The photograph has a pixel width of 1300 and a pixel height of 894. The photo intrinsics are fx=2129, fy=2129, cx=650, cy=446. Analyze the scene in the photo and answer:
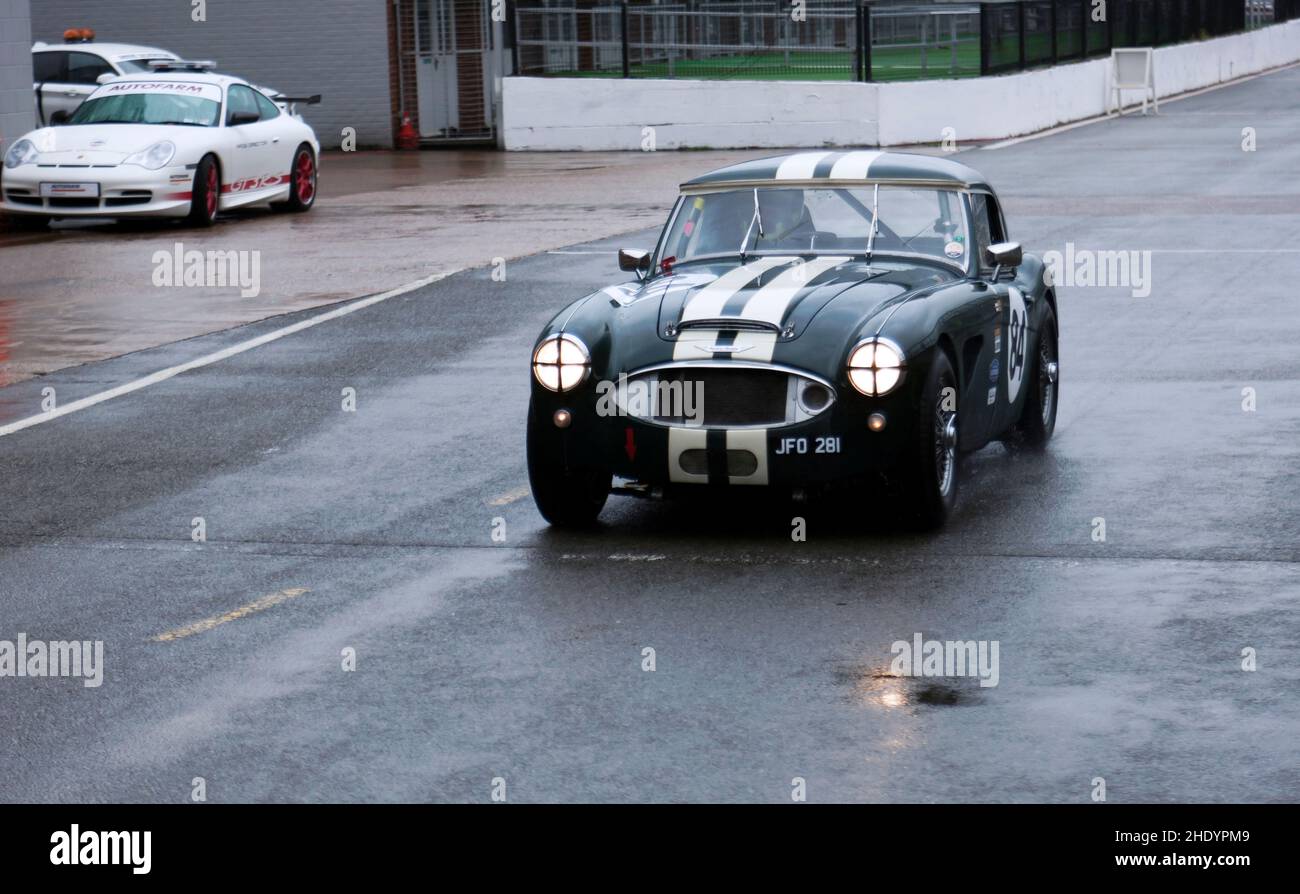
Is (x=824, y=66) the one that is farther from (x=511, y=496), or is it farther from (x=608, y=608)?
(x=608, y=608)

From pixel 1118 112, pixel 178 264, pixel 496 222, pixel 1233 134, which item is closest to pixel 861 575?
pixel 178 264

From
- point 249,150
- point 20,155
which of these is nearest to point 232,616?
point 20,155

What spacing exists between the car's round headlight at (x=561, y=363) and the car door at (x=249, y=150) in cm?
1421

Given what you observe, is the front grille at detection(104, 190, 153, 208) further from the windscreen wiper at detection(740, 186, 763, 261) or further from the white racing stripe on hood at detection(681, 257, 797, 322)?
the white racing stripe on hood at detection(681, 257, 797, 322)

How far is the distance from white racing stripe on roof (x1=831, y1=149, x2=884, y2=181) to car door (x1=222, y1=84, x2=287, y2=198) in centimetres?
1339

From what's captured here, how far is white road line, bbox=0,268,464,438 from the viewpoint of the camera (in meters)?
11.7

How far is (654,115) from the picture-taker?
33.7 m

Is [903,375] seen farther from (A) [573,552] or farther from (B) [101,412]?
(B) [101,412]

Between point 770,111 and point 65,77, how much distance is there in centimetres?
1054

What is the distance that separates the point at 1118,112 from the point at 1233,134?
767 centimetres

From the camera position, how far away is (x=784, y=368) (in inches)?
316

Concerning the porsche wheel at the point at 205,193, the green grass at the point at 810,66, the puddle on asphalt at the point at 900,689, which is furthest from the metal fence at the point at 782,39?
the puddle on asphalt at the point at 900,689

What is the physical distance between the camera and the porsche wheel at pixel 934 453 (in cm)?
811

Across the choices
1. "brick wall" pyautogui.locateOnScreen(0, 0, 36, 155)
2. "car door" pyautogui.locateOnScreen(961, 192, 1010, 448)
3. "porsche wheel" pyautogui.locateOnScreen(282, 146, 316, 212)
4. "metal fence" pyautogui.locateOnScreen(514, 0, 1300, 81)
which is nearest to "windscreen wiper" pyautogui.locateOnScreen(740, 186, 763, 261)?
"car door" pyautogui.locateOnScreen(961, 192, 1010, 448)
